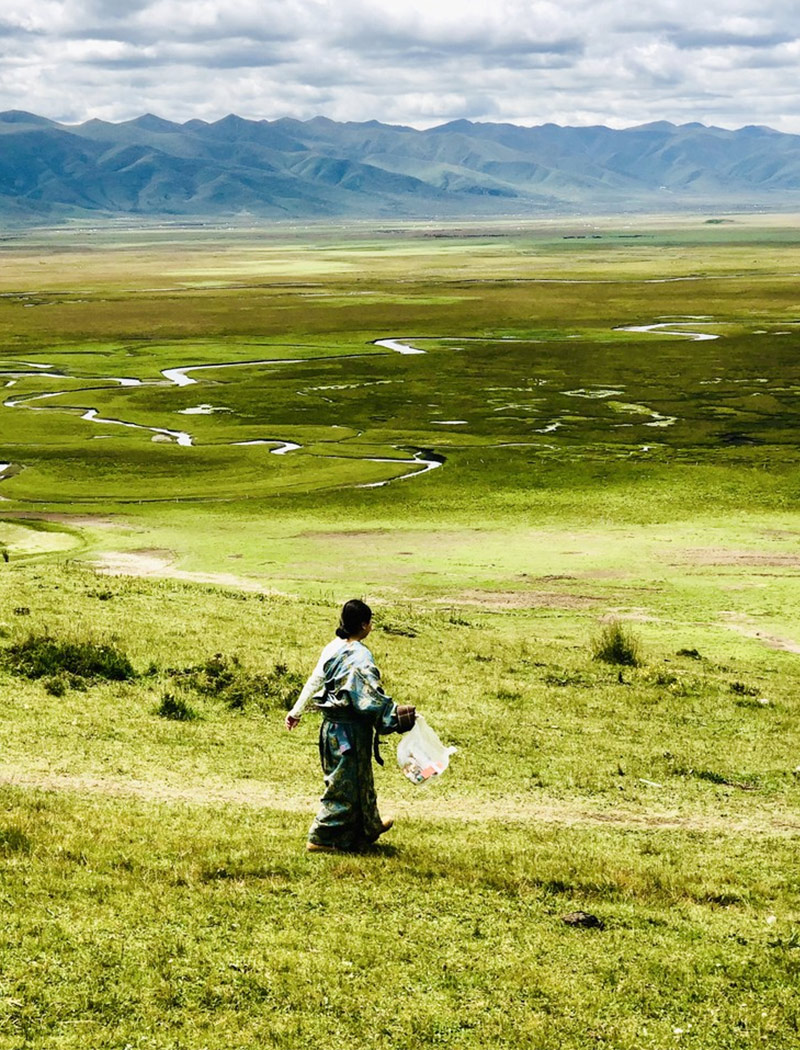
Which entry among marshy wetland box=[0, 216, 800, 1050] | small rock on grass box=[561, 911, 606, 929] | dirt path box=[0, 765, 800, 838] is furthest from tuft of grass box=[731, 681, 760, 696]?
small rock on grass box=[561, 911, 606, 929]

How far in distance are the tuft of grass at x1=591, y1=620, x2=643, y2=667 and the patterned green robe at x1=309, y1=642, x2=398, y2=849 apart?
52.2ft

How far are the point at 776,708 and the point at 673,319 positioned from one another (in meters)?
120

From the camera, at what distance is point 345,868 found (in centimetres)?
1495

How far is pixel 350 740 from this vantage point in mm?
14812

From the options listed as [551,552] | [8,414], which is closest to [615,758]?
[551,552]

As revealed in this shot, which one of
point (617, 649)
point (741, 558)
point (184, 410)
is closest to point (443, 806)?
point (617, 649)

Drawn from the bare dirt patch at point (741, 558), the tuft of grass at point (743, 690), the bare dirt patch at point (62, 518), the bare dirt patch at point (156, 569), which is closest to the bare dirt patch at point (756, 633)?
the tuft of grass at point (743, 690)

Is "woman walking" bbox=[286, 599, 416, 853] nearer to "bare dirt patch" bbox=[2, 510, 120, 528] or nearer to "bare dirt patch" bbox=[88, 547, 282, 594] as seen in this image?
"bare dirt patch" bbox=[88, 547, 282, 594]

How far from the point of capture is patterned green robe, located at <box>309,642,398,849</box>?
14.5 meters

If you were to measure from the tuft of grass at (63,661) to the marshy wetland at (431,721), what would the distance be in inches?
4.1

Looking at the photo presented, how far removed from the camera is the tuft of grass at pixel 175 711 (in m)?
23.5

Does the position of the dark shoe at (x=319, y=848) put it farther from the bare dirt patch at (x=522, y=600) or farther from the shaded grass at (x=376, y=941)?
the bare dirt patch at (x=522, y=600)

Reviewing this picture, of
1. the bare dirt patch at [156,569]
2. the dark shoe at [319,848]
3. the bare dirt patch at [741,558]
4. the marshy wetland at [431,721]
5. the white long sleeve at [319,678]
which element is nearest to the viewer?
the marshy wetland at [431,721]

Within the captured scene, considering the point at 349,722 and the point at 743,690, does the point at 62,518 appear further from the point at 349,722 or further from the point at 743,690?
the point at 349,722
